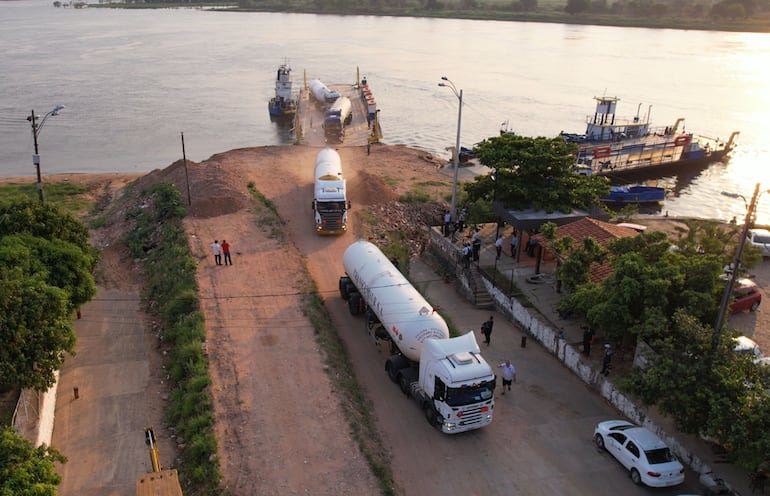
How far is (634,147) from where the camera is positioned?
5988 centimetres

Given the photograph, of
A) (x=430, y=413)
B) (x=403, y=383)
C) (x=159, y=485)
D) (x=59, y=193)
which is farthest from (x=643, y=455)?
(x=59, y=193)

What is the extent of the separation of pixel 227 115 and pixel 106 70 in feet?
127

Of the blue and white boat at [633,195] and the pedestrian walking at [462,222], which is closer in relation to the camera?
the pedestrian walking at [462,222]

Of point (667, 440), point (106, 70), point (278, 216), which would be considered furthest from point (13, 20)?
point (667, 440)

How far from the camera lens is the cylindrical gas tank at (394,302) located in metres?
22.1

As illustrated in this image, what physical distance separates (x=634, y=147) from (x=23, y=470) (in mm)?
57670

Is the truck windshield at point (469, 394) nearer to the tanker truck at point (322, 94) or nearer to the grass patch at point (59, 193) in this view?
the grass patch at point (59, 193)

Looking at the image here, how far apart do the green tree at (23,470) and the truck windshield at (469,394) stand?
435 inches

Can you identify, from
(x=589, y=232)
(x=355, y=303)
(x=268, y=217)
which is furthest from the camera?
(x=268, y=217)

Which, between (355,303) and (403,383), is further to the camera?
(355,303)

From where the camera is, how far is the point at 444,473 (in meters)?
19.1

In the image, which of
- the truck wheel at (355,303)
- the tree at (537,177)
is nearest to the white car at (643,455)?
the truck wheel at (355,303)

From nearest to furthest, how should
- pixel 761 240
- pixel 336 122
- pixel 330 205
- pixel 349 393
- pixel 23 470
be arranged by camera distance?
pixel 23 470 < pixel 349 393 < pixel 330 205 < pixel 761 240 < pixel 336 122

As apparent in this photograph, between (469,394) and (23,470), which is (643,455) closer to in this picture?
(469,394)
